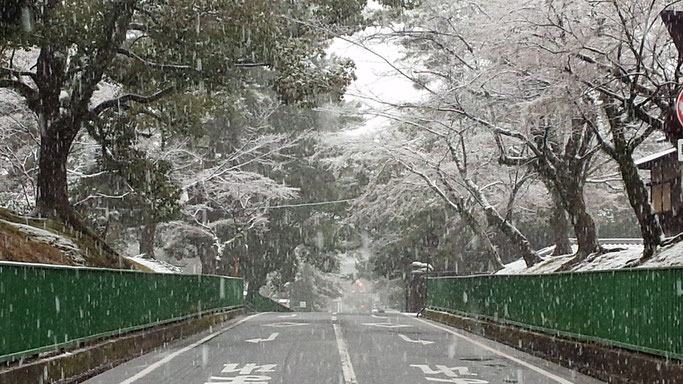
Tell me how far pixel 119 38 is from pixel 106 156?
17.1ft

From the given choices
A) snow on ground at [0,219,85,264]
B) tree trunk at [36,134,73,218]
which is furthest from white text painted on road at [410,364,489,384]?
tree trunk at [36,134,73,218]

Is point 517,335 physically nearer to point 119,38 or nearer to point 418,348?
point 418,348

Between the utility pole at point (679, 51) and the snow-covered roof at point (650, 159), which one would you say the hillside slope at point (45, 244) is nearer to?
the utility pole at point (679, 51)

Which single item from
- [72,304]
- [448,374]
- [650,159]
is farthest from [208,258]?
[448,374]

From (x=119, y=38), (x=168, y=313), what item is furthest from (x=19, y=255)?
(x=119, y=38)

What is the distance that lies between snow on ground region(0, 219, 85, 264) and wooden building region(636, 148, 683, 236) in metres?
16.5

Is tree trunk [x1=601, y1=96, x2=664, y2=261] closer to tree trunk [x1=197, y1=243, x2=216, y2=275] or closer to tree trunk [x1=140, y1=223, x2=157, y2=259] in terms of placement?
tree trunk [x1=140, y1=223, x2=157, y2=259]

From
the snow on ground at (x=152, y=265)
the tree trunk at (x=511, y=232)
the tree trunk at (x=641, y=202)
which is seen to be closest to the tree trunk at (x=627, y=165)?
the tree trunk at (x=641, y=202)

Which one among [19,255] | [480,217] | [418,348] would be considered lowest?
[418,348]

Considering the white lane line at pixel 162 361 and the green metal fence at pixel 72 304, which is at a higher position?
the green metal fence at pixel 72 304

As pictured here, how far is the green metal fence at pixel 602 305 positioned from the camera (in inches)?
363

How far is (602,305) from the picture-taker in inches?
453

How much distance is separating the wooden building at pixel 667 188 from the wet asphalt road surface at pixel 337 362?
32.8 feet

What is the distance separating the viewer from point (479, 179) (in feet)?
Answer: 115
